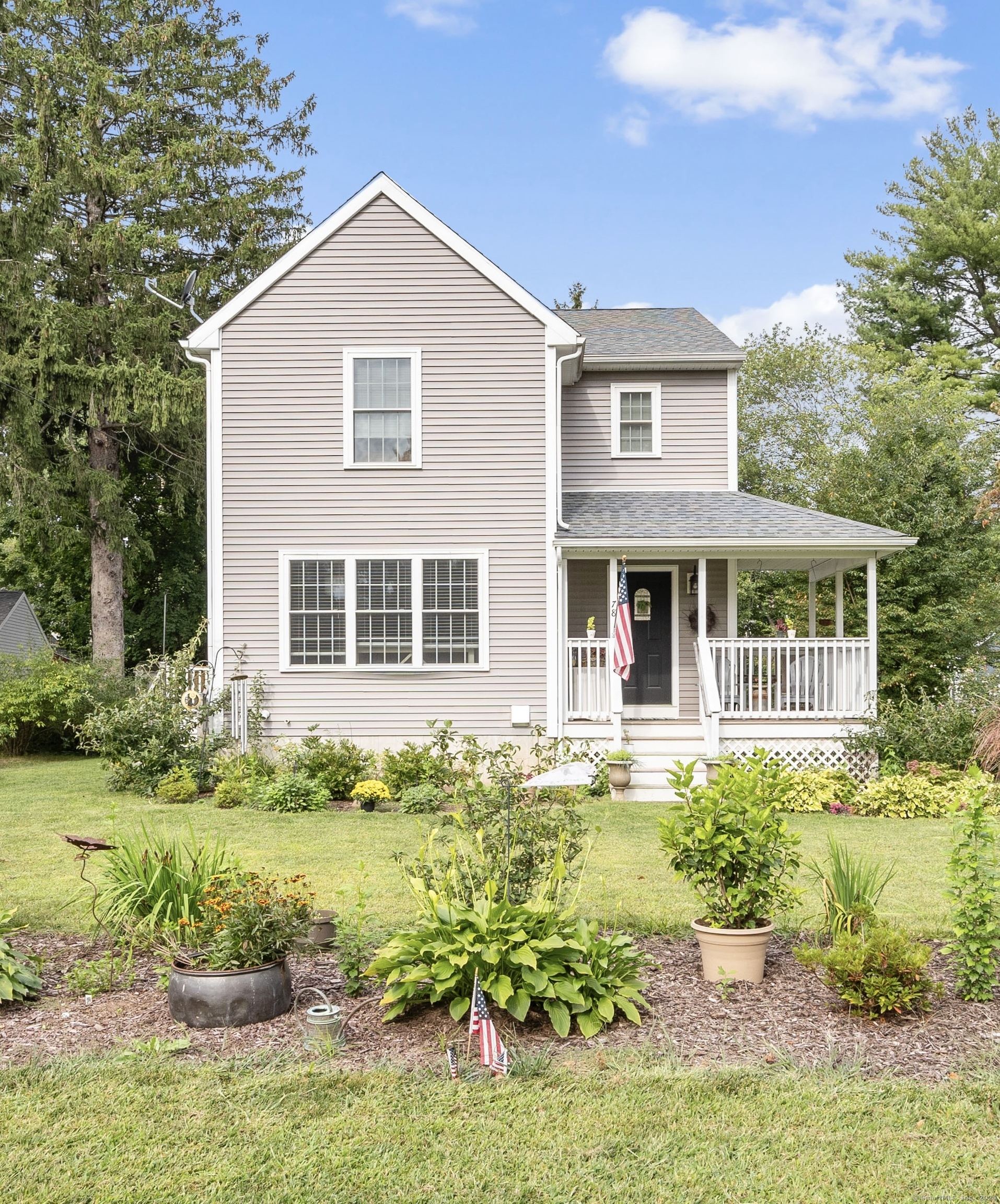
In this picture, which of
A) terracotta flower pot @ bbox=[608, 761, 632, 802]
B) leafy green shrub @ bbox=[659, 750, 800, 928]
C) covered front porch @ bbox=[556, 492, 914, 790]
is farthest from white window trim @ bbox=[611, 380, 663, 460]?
leafy green shrub @ bbox=[659, 750, 800, 928]

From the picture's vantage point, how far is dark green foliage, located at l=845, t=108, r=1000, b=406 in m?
27.6

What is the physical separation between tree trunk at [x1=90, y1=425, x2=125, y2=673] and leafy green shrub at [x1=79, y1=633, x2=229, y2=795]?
8.81m

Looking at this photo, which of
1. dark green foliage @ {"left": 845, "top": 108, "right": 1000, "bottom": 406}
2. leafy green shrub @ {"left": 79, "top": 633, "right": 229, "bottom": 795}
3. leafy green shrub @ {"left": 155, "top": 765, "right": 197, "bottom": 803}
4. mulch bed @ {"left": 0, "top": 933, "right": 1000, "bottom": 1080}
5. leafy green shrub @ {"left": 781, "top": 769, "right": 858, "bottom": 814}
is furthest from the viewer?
dark green foliage @ {"left": 845, "top": 108, "right": 1000, "bottom": 406}

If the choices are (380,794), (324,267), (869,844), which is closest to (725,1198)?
(869,844)

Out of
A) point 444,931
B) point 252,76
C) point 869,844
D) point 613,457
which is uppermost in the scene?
point 252,76

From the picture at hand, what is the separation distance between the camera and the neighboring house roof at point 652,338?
15.6 metres

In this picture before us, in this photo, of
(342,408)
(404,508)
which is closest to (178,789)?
(404,508)

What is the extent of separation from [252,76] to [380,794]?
1933cm

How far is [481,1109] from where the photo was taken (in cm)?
382

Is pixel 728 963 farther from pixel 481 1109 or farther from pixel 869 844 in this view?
pixel 869 844

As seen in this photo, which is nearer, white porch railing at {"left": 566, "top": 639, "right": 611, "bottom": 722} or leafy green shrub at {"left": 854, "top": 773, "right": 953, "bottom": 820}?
leafy green shrub at {"left": 854, "top": 773, "right": 953, "bottom": 820}

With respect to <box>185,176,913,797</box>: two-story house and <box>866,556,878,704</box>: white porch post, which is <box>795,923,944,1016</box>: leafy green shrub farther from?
<box>866,556,878,704</box>: white porch post

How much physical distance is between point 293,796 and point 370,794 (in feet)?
2.93

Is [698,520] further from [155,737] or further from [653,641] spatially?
[155,737]
